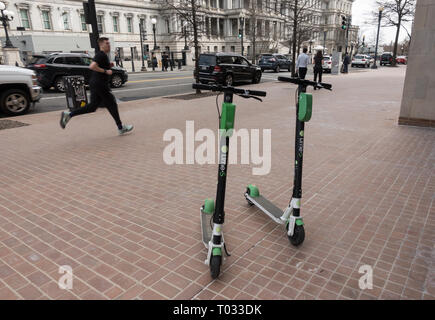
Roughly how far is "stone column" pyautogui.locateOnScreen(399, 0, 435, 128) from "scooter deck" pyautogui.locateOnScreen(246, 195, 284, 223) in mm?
6194

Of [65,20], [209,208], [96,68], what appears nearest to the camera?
[209,208]

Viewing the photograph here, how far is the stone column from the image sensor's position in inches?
299

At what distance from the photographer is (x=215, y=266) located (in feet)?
8.61

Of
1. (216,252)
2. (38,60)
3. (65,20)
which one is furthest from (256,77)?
(65,20)

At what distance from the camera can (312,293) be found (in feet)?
8.15

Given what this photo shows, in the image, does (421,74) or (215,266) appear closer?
(215,266)

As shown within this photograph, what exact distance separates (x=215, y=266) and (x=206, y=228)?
662mm

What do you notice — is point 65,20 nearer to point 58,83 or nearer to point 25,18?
point 25,18

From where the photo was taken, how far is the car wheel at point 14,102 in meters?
9.95

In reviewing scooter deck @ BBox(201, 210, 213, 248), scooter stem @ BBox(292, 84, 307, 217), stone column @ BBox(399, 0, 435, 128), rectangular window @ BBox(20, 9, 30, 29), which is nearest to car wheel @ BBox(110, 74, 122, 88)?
stone column @ BBox(399, 0, 435, 128)

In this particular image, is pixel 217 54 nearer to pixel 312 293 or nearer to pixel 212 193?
pixel 212 193

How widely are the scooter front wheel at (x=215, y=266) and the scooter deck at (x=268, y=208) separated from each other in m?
0.95
